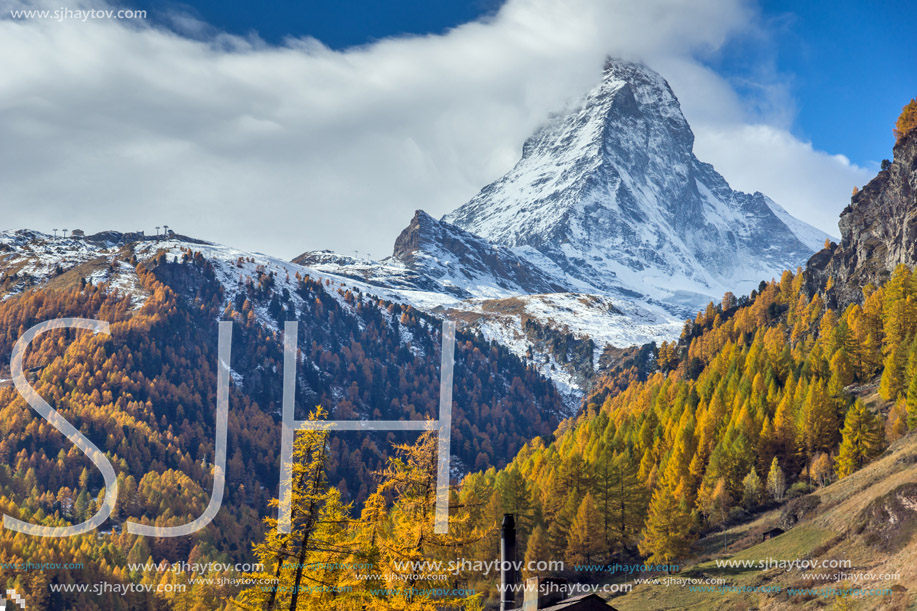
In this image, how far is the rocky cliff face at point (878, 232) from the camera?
13925 centimetres

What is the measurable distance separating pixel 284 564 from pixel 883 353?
105862 millimetres

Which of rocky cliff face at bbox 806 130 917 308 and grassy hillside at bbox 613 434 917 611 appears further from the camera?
rocky cliff face at bbox 806 130 917 308

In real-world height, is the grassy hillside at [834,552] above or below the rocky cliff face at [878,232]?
below

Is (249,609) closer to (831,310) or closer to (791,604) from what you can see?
(791,604)

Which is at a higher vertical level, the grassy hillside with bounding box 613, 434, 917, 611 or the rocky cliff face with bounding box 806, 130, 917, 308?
the rocky cliff face with bounding box 806, 130, 917, 308

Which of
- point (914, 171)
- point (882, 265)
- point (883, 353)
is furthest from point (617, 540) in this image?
point (914, 171)

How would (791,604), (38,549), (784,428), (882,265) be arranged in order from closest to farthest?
(791,604)
(784,428)
(38,549)
(882,265)

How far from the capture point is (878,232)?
493 ft

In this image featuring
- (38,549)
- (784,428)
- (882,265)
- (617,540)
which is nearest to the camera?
(617,540)

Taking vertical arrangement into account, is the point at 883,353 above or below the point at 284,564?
above

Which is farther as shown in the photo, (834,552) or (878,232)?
(878,232)

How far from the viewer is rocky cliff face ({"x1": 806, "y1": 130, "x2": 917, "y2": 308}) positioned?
139250mm

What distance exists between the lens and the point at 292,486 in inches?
1211

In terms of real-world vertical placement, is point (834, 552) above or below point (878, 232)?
below
